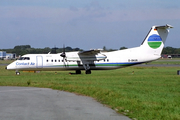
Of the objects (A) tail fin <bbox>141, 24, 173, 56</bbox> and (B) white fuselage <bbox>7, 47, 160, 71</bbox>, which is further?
(A) tail fin <bbox>141, 24, 173, 56</bbox>

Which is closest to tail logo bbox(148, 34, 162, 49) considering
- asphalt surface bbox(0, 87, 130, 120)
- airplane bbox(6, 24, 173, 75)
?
airplane bbox(6, 24, 173, 75)

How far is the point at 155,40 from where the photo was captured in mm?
35625

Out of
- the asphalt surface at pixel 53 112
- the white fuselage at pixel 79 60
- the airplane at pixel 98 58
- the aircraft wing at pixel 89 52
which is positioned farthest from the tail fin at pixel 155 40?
the asphalt surface at pixel 53 112

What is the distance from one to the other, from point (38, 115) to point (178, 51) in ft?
578

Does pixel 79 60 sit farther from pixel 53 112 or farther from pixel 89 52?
pixel 53 112

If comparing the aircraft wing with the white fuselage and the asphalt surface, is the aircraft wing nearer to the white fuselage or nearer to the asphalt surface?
the white fuselage

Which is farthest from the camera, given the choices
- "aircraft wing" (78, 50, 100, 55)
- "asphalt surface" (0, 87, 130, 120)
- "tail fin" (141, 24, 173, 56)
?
"tail fin" (141, 24, 173, 56)

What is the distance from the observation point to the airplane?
34.0 meters

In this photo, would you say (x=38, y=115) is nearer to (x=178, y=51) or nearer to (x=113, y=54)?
(x=113, y=54)

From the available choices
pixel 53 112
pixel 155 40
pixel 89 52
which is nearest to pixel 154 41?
pixel 155 40

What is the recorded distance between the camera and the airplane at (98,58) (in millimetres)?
34031

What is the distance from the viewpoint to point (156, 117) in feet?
32.8

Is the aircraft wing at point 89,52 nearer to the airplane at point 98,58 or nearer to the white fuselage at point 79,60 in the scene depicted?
the airplane at point 98,58

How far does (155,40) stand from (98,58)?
293 inches
